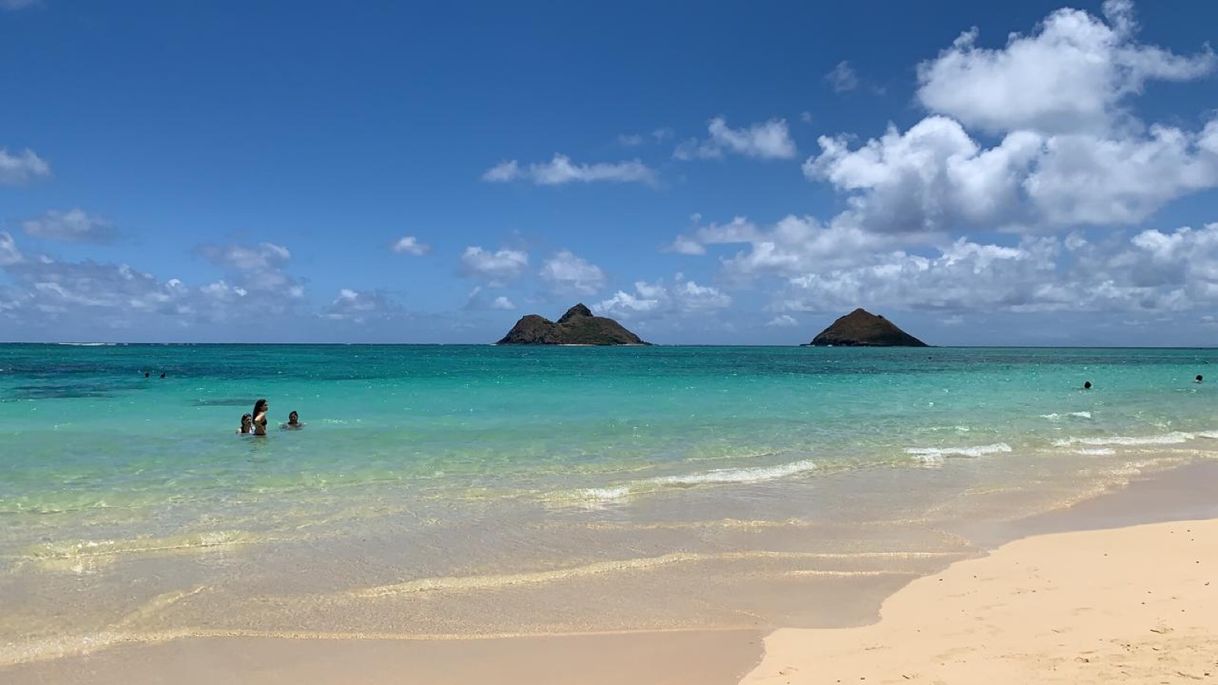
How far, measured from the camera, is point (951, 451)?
18328mm

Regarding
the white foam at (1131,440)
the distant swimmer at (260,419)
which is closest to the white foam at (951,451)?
the white foam at (1131,440)

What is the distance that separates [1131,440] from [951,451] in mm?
6966

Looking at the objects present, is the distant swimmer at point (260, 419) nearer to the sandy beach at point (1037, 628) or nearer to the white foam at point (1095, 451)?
the sandy beach at point (1037, 628)

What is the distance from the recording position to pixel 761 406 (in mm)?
30516

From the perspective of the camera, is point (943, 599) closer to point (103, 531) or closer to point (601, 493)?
point (601, 493)

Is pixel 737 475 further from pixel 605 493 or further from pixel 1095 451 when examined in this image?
pixel 1095 451

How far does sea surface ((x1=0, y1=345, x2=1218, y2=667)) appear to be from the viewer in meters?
7.34

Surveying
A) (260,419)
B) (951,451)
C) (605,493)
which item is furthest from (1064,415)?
(260,419)

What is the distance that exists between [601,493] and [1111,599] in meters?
7.41

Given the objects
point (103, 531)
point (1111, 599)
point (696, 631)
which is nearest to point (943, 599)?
point (1111, 599)

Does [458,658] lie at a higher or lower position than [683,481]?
lower

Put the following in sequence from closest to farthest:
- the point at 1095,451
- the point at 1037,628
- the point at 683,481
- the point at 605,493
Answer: the point at 1037,628, the point at 605,493, the point at 683,481, the point at 1095,451

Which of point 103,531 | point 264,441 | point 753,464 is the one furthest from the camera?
point 264,441

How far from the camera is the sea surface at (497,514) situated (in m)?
7.34
